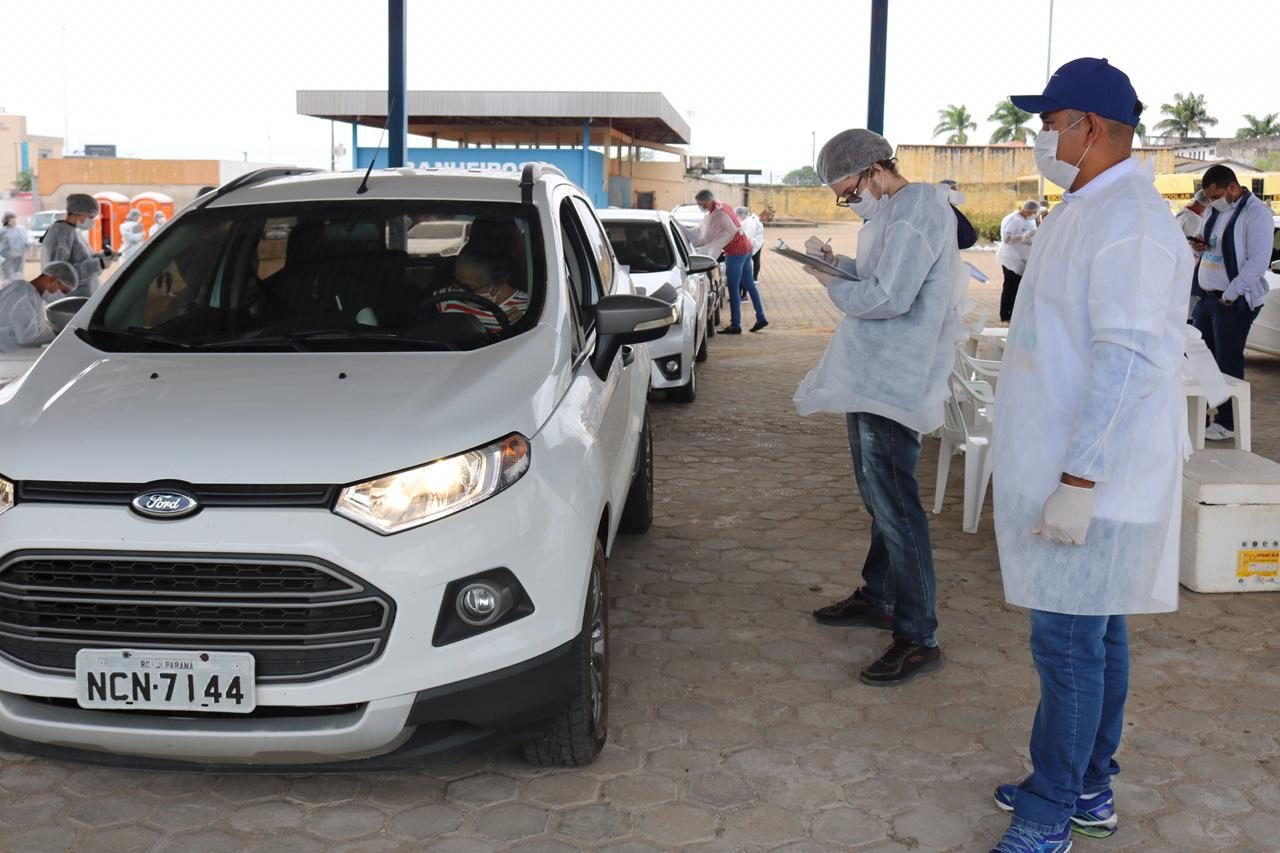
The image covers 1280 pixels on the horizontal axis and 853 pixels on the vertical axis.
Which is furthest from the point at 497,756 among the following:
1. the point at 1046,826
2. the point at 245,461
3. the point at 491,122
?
the point at 491,122

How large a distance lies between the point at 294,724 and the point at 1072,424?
6.55ft

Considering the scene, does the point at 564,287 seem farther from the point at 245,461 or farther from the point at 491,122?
the point at 491,122

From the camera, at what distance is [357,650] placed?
123 inches

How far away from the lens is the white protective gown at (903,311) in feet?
13.6

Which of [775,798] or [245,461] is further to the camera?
[775,798]

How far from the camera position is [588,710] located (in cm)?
363

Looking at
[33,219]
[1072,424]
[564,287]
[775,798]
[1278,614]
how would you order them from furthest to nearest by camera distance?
[33,219] → [1278,614] → [564,287] → [775,798] → [1072,424]

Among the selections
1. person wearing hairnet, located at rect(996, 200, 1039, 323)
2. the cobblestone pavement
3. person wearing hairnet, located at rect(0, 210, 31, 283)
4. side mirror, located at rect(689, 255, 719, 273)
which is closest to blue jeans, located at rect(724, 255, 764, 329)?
person wearing hairnet, located at rect(996, 200, 1039, 323)

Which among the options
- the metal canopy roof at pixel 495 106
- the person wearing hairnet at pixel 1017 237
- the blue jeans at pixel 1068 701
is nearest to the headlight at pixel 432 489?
the blue jeans at pixel 1068 701

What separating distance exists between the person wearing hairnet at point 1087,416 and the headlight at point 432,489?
1225 mm

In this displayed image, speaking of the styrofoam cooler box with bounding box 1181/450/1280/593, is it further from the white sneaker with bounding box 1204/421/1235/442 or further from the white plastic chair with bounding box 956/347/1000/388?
the white sneaker with bounding box 1204/421/1235/442

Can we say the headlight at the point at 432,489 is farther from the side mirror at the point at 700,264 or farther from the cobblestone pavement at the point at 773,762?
the side mirror at the point at 700,264

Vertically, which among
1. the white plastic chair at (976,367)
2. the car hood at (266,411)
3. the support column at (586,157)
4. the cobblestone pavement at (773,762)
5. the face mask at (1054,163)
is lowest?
the cobblestone pavement at (773,762)

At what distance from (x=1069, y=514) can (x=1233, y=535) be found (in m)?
3.16
